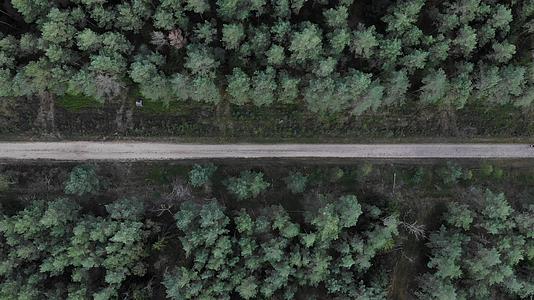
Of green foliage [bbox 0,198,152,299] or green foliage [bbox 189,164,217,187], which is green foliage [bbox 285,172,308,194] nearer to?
green foliage [bbox 189,164,217,187]

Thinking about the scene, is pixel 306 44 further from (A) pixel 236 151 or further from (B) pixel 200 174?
(B) pixel 200 174

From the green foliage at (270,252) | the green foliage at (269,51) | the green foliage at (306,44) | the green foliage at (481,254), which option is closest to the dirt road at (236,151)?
the green foliage at (269,51)

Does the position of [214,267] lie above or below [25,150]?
below

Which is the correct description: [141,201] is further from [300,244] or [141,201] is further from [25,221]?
[300,244]

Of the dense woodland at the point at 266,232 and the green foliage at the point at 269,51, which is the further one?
the dense woodland at the point at 266,232

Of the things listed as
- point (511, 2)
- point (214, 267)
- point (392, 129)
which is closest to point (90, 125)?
point (214, 267)

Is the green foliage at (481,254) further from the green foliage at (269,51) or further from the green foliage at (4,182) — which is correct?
the green foliage at (4,182)
